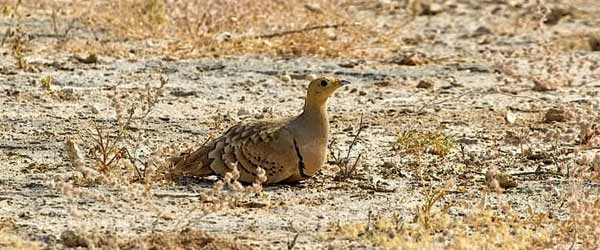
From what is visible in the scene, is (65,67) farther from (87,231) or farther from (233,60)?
(87,231)

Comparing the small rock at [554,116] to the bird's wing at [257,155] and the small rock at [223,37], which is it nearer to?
the bird's wing at [257,155]

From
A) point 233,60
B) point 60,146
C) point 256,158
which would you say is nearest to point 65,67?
point 233,60

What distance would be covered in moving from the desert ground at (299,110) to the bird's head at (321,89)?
36cm

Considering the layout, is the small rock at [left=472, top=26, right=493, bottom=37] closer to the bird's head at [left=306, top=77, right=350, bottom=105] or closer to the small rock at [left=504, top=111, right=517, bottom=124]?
the small rock at [left=504, top=111, right=517, bottom=124]

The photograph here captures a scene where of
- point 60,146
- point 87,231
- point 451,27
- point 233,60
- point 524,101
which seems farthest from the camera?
point 451,27

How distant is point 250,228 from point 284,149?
2.51ft

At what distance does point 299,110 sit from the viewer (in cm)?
912

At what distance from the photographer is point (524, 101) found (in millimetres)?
9516

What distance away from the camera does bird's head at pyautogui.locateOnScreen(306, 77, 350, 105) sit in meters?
6.86

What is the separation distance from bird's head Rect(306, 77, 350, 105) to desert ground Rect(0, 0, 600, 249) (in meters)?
0.36

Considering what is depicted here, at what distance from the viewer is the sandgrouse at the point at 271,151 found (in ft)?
21.9

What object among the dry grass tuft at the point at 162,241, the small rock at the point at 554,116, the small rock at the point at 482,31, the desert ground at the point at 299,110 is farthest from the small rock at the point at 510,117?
the small rock at the point at 482,31

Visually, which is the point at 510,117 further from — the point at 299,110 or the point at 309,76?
the point at 309,76

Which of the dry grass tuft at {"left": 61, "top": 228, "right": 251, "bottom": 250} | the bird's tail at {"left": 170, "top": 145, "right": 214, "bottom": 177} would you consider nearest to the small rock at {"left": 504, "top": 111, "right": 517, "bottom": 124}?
the bird's tail at {"left": 170, "top": 145, "right": 214, "bottom": 177}
